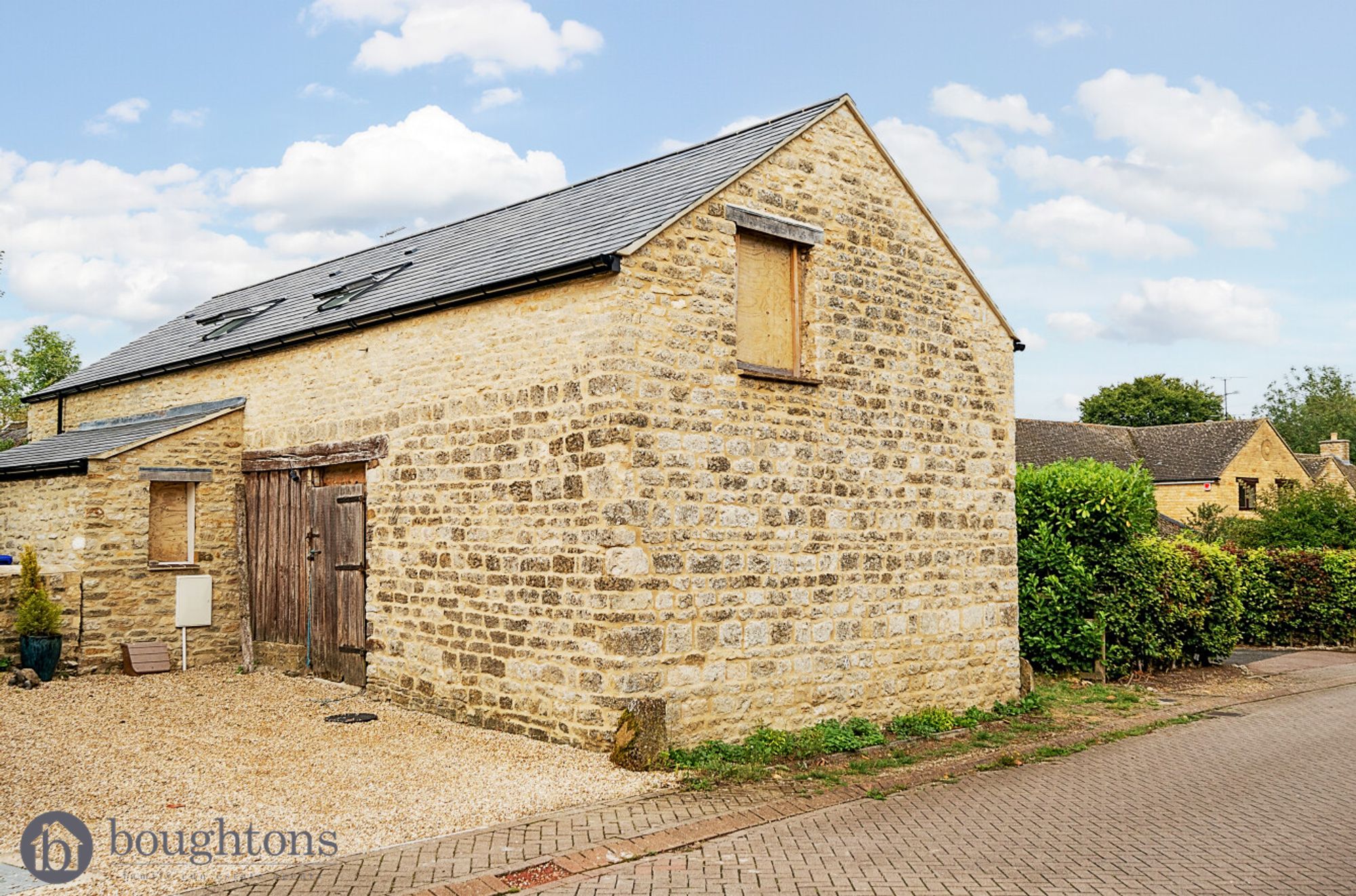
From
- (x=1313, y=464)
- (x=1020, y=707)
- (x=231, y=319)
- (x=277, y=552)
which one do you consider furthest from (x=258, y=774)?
(x=1313, y=464)

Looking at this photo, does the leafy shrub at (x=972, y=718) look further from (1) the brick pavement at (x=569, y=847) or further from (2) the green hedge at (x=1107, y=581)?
(1) the brick pavement at (x=569, y=847)

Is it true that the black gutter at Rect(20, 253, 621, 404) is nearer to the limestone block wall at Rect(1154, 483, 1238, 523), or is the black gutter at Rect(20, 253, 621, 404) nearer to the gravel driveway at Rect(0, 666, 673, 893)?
the gravel driveway at Rect(0, 666, 673, 893)

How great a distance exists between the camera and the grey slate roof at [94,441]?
43.3 feet

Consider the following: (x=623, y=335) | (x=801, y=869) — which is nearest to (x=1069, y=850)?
(x=801, y=869)

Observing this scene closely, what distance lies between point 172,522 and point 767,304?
870cm

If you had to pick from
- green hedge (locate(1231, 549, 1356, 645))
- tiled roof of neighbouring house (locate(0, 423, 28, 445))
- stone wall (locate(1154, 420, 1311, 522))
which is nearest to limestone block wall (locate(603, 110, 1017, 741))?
green hedge (locate(1231, 549, 1356, 645))

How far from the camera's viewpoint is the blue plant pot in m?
12.0

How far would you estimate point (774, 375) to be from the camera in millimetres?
9578

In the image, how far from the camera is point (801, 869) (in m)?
6.17

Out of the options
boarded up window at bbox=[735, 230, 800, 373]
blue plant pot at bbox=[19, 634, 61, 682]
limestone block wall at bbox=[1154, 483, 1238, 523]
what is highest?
boarded up window at bbox=[735, 230, 800, 373]

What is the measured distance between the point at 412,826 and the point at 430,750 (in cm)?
216

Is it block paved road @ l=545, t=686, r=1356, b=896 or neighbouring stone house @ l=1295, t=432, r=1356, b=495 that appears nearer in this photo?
block paved road @ l=545, t=686, r=1356, b=896

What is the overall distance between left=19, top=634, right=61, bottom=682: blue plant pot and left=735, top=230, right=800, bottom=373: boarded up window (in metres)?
9.00

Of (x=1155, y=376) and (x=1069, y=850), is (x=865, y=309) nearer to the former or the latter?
(x=1069, y=850)
